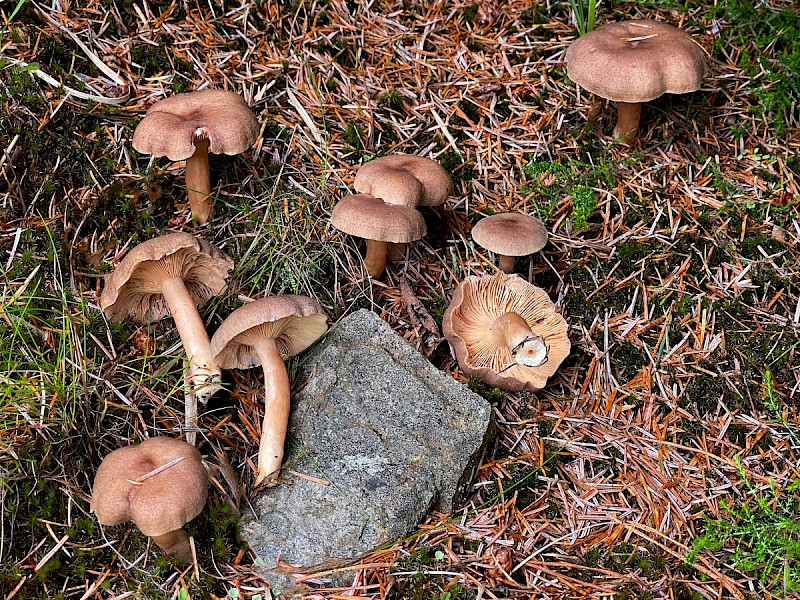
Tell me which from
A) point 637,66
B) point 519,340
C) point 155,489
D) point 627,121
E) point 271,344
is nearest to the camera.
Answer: point 155,489

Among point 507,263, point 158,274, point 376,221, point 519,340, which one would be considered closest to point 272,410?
point 158,274

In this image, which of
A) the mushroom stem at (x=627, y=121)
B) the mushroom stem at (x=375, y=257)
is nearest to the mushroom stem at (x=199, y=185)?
the mushroom stem at (x=375, y=257)

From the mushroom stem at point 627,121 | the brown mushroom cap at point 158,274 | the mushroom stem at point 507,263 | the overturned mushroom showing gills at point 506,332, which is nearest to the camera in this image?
the brown mushroom cap at point 158,274

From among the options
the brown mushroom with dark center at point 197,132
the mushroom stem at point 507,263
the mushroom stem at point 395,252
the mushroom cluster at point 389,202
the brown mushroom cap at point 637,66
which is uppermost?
the brown mushroom with dark center at point 197,132

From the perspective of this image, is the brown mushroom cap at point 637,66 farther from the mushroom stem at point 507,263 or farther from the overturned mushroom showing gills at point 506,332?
the overturned mushroom showing gills at point 506,332

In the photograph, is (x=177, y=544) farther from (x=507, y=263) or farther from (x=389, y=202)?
(x=507, y=263)

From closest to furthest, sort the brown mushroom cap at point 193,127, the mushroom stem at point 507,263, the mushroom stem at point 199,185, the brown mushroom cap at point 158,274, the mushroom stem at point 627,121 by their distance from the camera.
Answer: the brown mushroom cap at point 158,274, the brown mushroom cap at point 193,127, the mushroom stem at point 199,185, the mushroom stem at point 507,263, the mushroom stem at point 627,121

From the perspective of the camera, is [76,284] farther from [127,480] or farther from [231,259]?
[127,480]
